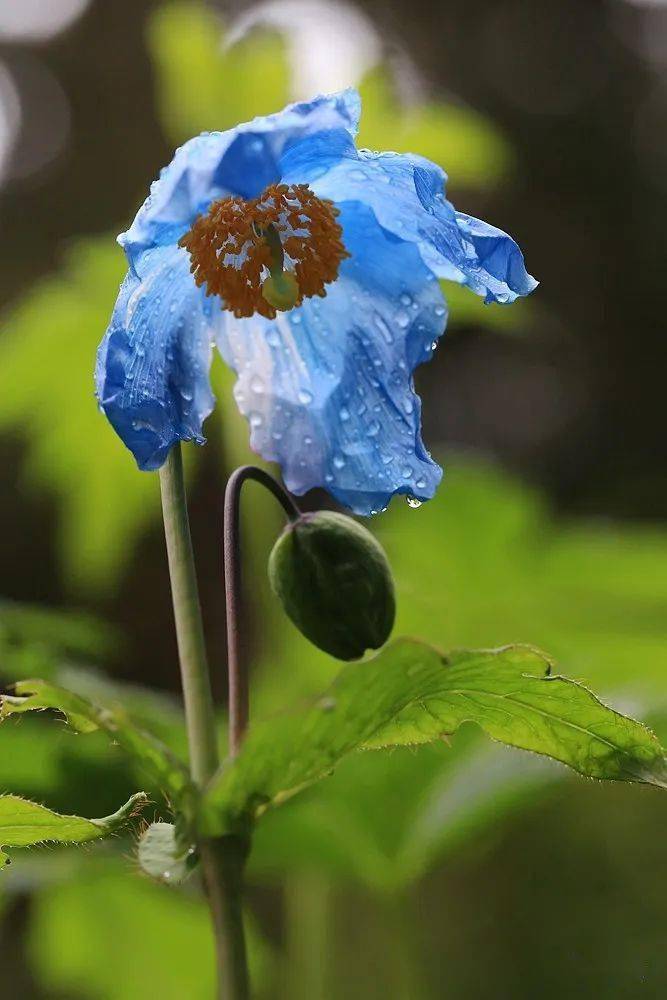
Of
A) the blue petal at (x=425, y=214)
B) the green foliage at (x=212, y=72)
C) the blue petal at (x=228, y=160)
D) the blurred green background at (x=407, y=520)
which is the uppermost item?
the blue petal at (x=228, y=160)

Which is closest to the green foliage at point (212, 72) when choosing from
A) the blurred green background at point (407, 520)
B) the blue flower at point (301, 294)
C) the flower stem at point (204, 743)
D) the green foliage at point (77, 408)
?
the blurred green background at point (407, 520)

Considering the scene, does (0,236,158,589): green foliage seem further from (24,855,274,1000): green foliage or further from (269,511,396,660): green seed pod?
(269,511,396,660): green seed pod

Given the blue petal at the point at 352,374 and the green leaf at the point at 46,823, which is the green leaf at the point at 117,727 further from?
the blue petal at the point at 352,374

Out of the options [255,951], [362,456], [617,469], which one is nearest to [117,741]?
[362,456]

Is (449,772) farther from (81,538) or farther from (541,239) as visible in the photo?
(541,239)

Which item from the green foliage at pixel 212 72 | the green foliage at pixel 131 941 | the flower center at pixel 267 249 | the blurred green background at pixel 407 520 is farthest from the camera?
the green foliage at pixel 212 72

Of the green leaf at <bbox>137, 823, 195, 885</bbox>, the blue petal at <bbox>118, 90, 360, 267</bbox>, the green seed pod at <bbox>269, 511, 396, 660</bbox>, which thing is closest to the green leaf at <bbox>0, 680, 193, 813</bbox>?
the green leaf at <bbox>137, 823, 195, 885</bbox>
